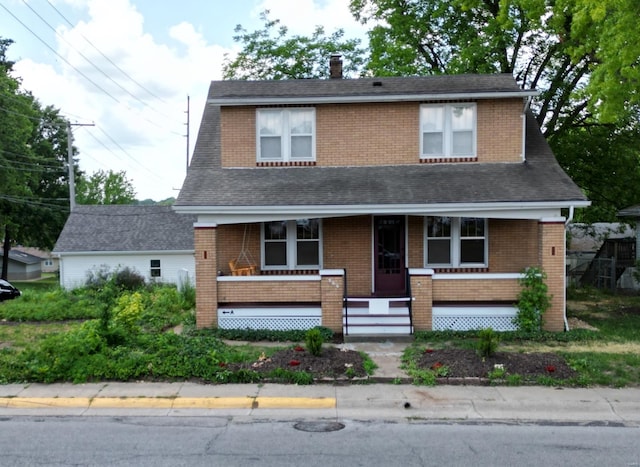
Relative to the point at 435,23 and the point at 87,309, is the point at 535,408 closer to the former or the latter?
the point at 87,309

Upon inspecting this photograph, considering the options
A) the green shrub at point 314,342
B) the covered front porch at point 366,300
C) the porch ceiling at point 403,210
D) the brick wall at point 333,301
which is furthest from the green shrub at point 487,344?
the brick wall at point 333,301

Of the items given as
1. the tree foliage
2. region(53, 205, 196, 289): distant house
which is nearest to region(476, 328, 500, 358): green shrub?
region(53, 205, 196, 289): distant house

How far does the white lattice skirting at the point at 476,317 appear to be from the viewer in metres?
12.9

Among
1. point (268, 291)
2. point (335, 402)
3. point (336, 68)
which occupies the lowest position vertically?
point (335, 402)

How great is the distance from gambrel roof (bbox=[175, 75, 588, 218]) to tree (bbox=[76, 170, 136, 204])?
46753mm

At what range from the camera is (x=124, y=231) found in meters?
33.4

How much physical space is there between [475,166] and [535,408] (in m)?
7.61

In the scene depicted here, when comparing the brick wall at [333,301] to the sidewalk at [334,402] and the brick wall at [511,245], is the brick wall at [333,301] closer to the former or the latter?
the sidewalk at [334,402]

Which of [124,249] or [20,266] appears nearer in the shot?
[124,249]

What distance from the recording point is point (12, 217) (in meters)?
45.8

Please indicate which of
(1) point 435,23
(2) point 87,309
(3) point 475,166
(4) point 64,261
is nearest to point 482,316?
(3) point 475,166

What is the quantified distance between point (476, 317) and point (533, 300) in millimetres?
1278

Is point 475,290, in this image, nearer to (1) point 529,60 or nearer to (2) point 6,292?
(1) point 529,60

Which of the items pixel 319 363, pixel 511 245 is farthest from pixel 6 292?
pixel 511 245
